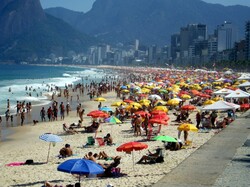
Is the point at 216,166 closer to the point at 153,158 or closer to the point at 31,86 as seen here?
the point at 153,158

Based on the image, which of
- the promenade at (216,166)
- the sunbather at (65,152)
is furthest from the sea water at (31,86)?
the promenade at (216,166)

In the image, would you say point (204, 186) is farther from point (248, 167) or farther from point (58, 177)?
point (58, 177)

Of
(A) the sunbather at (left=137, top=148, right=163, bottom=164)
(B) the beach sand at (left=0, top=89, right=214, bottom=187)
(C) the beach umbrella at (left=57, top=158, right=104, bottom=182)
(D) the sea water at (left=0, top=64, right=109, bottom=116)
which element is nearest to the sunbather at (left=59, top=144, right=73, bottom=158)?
(B) the beach sand at (left=0, top=89, right=214, bottom=187)

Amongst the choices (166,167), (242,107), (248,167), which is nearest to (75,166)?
(166,167)

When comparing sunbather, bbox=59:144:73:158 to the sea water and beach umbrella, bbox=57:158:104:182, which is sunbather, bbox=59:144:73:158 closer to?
beach umbrella, bbox=57:158:104:182

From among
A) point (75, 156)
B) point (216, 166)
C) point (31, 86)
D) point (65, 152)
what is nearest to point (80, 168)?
point (216, 166)

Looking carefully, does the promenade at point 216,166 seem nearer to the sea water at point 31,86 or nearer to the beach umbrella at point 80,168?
the beach umbrella at point 80,168

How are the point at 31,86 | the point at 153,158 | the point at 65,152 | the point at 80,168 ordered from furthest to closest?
the point at 31,86, the point at 65,152, the point at 153,158, the point at 80,168
